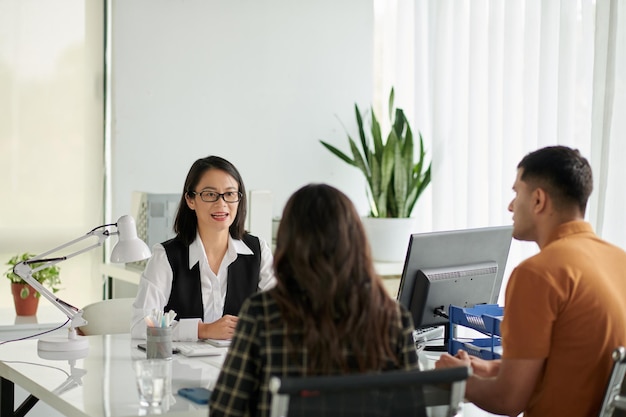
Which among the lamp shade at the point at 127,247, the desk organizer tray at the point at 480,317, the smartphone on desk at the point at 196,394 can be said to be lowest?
the smartphone on desk at the point at 196,394

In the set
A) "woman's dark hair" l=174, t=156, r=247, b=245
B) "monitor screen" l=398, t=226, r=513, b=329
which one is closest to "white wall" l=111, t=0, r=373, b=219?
"woman's dark hair" l=174, t=156, r=247, b=245

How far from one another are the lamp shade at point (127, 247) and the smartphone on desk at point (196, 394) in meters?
0.64

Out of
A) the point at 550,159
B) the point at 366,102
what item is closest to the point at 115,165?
the point at 366,102

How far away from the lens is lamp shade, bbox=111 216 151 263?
282 cm

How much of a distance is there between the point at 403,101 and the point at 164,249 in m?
2.53

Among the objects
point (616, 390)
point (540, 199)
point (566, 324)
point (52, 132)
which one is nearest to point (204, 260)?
point (540, 199)

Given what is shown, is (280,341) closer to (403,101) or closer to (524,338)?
(524,338)

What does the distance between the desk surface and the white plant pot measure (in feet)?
7.11

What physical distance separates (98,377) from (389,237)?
8.83ft

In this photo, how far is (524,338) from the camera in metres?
2.10

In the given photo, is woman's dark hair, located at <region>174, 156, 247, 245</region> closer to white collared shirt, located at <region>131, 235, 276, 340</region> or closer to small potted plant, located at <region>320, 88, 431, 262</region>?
white collared shirt, located at <region>131, 235, 276, 340</region>

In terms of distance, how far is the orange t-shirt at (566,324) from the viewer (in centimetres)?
210

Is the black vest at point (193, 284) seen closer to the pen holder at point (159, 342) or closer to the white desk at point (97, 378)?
the white desk at point (97, 378)

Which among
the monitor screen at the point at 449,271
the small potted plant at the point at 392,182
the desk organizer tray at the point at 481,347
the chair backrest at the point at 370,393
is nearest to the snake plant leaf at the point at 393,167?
the small potted plant at the point at 392,182
